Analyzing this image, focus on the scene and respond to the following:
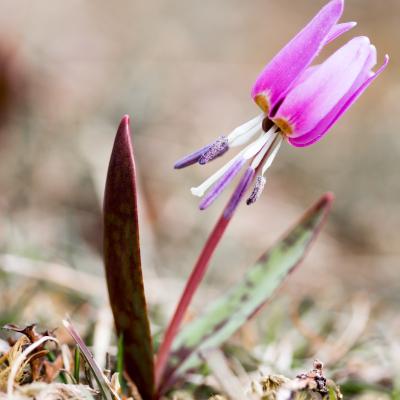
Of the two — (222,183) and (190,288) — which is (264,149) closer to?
(222,183)

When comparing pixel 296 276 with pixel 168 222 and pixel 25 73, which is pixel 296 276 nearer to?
pixel 168 222

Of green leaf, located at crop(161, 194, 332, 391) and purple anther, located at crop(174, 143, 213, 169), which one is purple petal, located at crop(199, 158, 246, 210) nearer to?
A: purple anther, located at crop(174, 143, 213, 169)

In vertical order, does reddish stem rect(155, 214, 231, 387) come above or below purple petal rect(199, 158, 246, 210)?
below

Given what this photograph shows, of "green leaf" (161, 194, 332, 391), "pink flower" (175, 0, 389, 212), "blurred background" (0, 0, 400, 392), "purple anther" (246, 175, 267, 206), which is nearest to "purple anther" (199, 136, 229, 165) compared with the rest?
"pink flower" (175, 0, 389, 212)

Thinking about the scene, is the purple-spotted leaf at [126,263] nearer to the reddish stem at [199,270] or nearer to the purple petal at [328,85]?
the reddish stem at [199,270]

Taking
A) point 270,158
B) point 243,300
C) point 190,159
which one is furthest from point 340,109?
point 243,300

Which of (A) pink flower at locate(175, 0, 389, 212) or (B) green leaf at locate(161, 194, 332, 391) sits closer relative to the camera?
(A) pink flower at locate(175, 0, 389, 212)

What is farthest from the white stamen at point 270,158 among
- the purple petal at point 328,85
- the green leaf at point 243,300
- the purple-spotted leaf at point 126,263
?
the green leaf at point 243,300
